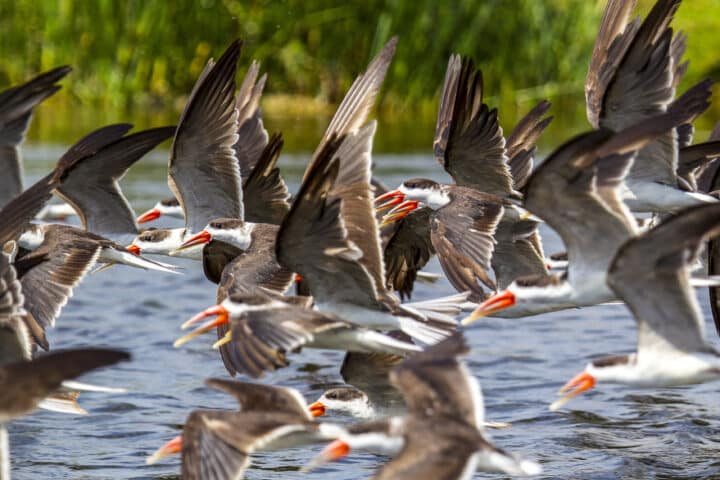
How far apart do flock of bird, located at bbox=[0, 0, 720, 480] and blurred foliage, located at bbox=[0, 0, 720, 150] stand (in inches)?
502

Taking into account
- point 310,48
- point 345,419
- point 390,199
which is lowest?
point 345,419

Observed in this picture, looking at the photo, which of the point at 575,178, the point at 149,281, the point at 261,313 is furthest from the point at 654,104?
the point at 149,281

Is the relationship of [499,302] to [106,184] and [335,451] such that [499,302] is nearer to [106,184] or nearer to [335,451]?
[335,451]

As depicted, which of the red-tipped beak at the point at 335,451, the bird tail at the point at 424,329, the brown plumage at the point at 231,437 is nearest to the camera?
the red-tipped beak at the point at 335,451

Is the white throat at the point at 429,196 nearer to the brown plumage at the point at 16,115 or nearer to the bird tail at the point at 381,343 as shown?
the bird tail at the point at 381,343

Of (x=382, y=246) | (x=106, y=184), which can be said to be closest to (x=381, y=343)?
(x=382, y=246)

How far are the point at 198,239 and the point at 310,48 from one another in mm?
16180

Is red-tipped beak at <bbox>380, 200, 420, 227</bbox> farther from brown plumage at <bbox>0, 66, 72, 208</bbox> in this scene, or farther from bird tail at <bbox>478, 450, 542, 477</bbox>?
bird tail at <bbox>478, 450, 542, 477</bbox>

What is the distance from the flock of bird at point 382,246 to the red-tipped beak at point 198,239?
0.02m

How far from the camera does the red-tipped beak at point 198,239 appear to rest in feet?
30.8

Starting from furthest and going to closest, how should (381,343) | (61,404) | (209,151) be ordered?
(209,151) < (61,404) < (381,343)

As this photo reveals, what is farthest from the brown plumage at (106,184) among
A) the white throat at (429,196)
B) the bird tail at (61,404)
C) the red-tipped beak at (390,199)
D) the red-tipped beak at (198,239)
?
the bird tail at (61,404)

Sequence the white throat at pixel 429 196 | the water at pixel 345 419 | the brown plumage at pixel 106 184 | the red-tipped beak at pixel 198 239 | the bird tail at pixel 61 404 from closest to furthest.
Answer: the bird tail at pixel 61 404 < the water at pixel 345 419 < the red-tipped beak at pixel 198 239 < the white throat at pixel 429 196 < the brown plumage at pixel 106 184

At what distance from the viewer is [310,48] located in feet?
82.9
